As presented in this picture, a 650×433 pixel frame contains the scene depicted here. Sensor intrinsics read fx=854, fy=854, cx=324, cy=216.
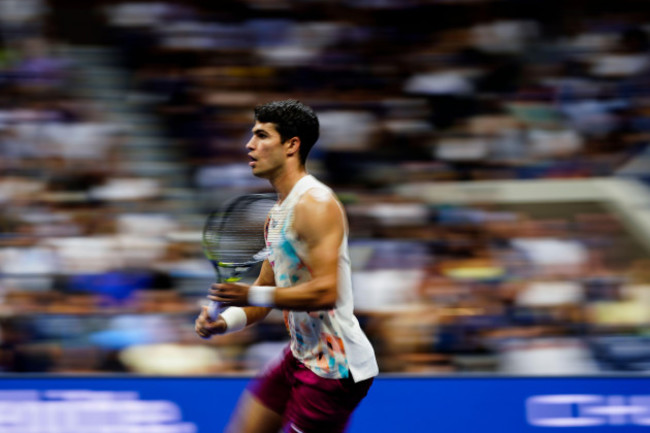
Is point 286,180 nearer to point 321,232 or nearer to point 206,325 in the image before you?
point 321,232

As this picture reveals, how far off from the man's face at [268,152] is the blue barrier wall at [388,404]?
1.69 m

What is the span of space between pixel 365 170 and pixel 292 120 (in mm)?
2491

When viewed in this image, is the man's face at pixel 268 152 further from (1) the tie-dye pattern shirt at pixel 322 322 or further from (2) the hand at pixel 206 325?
(2) the hand at pixel 206 325

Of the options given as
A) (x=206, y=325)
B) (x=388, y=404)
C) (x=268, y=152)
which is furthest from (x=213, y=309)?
(x=388, y=404)

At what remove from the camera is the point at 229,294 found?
2438 mm

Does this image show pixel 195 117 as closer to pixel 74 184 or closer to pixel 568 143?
pixel 74 184

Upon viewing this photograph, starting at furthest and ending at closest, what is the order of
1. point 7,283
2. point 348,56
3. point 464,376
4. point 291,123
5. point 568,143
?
point 348,56 < point 568,143 < point 7,283 < point 464,376 < point 291,123

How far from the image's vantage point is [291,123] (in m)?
2.63

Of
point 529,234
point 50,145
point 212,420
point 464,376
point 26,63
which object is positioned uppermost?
point 26,63

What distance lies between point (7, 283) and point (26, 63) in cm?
165

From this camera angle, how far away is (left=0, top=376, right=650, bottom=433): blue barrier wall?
389 centimetres

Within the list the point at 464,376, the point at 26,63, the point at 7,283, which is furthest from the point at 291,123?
the point at 26,63

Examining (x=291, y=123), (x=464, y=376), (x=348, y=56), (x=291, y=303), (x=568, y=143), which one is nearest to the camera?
(x=291, y=303)

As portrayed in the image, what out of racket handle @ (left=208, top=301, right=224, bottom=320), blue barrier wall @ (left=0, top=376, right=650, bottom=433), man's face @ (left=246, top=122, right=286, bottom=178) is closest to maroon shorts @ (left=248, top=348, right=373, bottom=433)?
racket handle @ (left=208, top=301, right=224, bottom=320)
